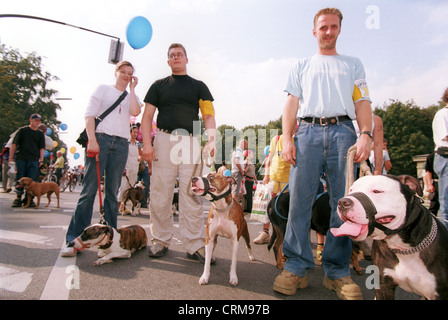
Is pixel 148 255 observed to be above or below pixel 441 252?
below

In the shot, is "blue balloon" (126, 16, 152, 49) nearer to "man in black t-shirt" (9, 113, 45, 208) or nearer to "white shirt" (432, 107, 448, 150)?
"man in black t-shirt" (9, 113, 45, 208)

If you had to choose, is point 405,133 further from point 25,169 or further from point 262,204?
point 25,169

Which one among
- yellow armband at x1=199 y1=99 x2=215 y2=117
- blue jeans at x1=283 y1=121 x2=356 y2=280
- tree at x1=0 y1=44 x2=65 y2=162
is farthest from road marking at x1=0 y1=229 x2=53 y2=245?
tree at x1=0 y1=44 x2=65 y2=162

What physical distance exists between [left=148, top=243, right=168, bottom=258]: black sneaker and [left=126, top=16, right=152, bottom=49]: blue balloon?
159 inches

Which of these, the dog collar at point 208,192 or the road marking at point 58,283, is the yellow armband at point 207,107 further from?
the road marking at point 58,283

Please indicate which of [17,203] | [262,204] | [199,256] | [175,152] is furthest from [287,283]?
[17,203]

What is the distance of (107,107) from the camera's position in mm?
3604

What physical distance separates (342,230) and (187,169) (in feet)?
7.03

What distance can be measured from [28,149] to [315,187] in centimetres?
720

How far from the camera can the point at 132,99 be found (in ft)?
12.6

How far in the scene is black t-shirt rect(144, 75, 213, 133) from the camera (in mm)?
3506

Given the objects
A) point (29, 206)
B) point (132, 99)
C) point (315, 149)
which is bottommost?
point (29, 206)
